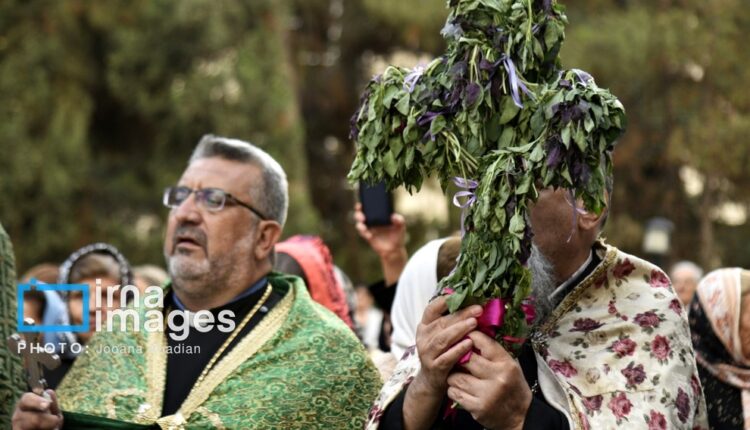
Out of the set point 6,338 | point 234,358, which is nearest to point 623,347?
point 234,358

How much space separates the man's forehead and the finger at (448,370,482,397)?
6.50 feet

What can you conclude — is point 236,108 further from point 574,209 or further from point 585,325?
point 574,209

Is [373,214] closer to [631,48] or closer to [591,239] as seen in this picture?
[591,239]

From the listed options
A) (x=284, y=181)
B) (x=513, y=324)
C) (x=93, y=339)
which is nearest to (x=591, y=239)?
(x=513, y=324)

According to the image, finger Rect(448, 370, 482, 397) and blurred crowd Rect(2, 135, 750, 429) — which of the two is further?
blurred crowd Rect(2, 135, 750, 429)

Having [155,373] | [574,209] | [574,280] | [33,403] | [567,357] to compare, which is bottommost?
[155,373]

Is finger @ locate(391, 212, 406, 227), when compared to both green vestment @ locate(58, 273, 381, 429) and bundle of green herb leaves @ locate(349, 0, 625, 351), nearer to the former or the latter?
green vestment @ locate(58, 273, 381, 429)

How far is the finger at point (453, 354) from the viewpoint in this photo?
3.93 metres

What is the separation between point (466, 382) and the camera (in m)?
3.96

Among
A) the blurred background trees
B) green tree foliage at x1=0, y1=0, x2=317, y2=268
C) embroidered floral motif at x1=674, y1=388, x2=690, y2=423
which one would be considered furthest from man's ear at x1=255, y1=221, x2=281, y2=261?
green tree foliage at x1=0, y1=0, x2=317, y2=268

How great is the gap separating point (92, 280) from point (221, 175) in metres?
1.79

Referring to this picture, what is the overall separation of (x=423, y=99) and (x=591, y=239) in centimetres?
86

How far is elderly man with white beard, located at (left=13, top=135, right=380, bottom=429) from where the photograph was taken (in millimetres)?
5250

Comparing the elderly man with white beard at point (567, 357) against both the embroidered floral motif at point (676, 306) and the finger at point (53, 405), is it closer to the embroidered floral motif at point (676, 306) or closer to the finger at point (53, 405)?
the embroidered floral motif at point (676, 306)
